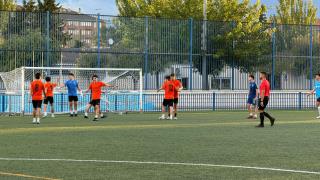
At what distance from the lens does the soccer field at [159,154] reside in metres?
11.0

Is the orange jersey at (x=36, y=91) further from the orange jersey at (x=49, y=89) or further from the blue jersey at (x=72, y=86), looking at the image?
the blue jersey at (x=72, y=86)

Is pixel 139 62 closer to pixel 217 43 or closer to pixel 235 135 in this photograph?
pixel 217 43

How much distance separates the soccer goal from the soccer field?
506 inches

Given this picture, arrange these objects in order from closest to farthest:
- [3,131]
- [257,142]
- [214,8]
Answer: [257,142], [3,131], [214,8]

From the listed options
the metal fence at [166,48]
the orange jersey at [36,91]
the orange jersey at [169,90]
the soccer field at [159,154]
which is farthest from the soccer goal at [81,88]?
the soccer field at [159,154]

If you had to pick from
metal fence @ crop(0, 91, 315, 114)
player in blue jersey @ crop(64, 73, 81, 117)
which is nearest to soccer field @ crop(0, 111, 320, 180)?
player in blue jersey @ crop(64, 73, 81, 117)

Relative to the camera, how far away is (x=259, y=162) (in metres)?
12.6

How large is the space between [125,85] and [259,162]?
81.9ft

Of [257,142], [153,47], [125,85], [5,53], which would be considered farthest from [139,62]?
[257,142]

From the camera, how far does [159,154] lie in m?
14.0

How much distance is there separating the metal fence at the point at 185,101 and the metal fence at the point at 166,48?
1058 millimetres

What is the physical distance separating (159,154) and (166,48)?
29141mm

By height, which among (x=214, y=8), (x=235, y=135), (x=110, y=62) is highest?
(x=214, y=8)

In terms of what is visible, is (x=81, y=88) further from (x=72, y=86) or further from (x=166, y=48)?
(x=166, y=48)
